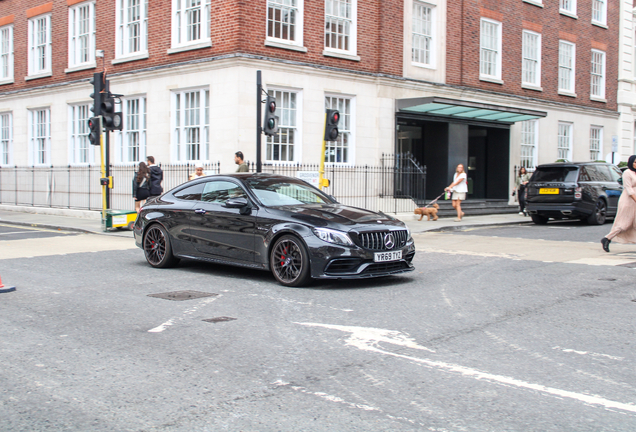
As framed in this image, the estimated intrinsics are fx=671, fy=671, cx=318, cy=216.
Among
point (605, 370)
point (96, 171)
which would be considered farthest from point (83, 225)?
point (605, 370)

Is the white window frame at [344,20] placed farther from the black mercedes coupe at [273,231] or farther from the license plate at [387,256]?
the license plate at [387,256]

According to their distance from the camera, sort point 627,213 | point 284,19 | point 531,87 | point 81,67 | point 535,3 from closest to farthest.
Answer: point 627,213
point 284,19
point 81,67
point 535,3
point 531,87

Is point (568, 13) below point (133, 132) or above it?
above

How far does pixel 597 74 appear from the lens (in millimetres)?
31203

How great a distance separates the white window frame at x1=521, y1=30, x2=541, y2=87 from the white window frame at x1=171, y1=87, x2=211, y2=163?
47.1 feet

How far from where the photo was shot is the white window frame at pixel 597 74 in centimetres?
3097

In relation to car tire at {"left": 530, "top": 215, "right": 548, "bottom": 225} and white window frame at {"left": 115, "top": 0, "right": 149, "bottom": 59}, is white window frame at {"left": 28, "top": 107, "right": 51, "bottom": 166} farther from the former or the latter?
car tire at {"left": 530, "top": 215, "right": 548, "bottom": 225}

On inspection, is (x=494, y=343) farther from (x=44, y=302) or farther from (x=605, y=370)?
(x=44, y=302)

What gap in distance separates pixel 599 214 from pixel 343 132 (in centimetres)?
800

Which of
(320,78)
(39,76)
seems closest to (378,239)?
(320,78)

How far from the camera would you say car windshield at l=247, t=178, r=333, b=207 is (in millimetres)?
9203

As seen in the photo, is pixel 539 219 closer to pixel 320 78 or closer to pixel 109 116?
pixel 320 78

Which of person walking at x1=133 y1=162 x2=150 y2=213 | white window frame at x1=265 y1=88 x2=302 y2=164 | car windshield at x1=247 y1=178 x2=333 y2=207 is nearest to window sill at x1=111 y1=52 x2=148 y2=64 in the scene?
white window frame at x1=265 y1=88 x2=302 y2=164

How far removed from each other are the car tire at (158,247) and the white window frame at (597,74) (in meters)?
26.2
